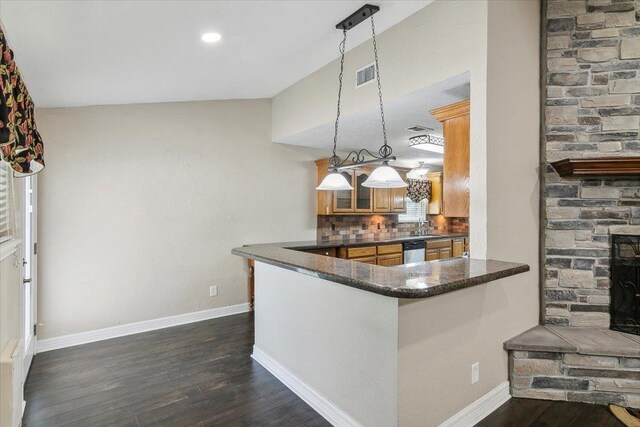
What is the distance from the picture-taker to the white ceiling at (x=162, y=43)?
1979 mm

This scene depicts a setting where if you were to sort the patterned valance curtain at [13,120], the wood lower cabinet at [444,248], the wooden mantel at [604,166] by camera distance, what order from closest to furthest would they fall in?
1. the patterned valance curtain at [13,120]
2. the wooden mantel at [604,166]
3. the wood lower cabinet at [444,248]

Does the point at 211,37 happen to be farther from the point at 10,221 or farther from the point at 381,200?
the point at 381,200

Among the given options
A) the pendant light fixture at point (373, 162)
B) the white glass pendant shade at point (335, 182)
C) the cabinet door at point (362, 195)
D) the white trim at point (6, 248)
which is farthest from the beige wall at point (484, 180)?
the cabinet door at point (362, 195)

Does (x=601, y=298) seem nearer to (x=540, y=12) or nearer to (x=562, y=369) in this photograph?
(x=562, y=369)

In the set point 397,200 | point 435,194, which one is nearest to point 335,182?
point 397,200

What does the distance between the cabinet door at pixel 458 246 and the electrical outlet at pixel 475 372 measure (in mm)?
4341

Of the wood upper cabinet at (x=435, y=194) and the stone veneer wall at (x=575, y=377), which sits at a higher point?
the wood upper cabinet at (x=435, y=194)

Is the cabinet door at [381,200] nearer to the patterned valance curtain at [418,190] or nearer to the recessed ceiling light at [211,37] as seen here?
the patterned valance curtain at [418,190]

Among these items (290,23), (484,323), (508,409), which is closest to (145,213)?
(290,23)

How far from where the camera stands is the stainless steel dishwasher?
5.37 m

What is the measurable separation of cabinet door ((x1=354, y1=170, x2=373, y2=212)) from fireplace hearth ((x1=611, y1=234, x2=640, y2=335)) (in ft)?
10.7

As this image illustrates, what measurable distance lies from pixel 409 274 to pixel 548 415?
1401mm

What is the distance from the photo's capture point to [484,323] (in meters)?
2.26

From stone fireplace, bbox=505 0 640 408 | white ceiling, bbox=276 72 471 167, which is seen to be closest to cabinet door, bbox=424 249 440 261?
white ceiling, bbox=276 72 471 167
